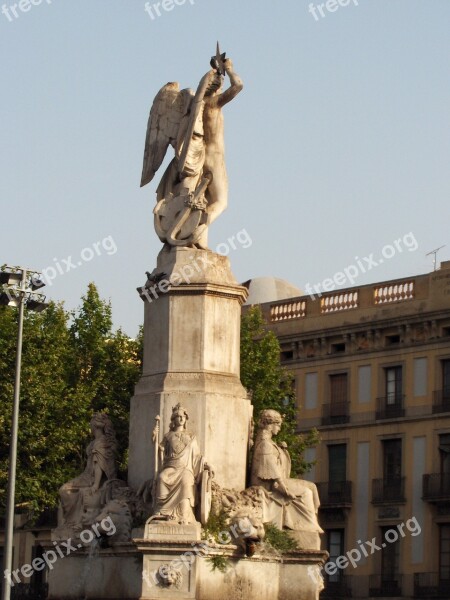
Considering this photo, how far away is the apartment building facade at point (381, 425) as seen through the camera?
67500 mm

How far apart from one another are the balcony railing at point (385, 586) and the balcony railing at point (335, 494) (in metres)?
3.21

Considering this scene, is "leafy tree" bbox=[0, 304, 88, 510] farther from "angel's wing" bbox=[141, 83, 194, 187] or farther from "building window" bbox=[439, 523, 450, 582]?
"building window" bbox=[439, 523, 450, 582]

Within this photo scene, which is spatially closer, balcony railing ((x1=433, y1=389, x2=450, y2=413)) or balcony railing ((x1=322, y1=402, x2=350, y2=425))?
balcony railing ((x1=433, y1=389, x2=450, y2=413))

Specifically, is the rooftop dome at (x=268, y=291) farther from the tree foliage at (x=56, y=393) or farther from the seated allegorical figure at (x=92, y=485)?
the seated allegorical figure at (x=92, y=485)

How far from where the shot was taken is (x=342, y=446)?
71.2 m

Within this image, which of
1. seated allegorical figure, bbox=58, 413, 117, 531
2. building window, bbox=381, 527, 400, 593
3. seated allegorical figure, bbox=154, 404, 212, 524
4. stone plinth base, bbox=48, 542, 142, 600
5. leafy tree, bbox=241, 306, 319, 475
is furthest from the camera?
building window, bbox=381, 527, 400, 593

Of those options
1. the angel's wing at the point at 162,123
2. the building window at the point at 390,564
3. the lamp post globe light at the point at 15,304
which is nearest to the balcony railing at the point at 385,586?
the building window at the point at 390,564

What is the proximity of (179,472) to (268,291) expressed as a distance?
51815 millimetres

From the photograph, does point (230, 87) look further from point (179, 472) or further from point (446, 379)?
point (446, 379)

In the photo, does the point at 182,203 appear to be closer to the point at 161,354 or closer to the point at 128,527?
the point at 161,354

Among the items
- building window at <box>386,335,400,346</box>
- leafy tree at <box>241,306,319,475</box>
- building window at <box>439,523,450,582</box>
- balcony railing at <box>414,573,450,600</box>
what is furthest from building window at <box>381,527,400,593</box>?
leafy tree at <box>241,306,319,475</box>

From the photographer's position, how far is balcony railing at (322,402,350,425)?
234ft

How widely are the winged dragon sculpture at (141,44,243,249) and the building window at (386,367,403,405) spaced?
1645 inches

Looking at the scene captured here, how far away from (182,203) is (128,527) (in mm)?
5382
